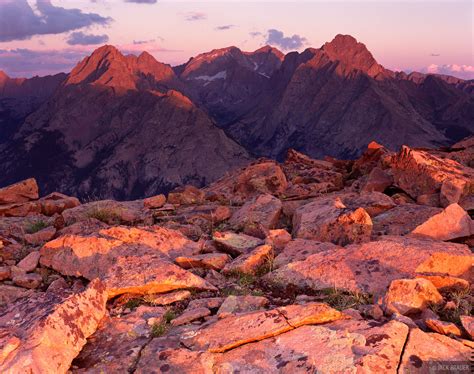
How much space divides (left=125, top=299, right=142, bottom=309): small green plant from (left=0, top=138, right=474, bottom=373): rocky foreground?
0.04 metres

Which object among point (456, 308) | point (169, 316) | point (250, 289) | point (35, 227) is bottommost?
point (35, 227)

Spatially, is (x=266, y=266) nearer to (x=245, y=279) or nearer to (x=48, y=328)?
(x=245, y=279)

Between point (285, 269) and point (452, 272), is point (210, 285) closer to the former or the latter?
point (285, 269)

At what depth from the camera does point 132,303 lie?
6410mm

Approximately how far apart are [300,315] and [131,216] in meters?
7.36

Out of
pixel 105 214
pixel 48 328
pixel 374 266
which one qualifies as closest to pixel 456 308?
pixel 374 266

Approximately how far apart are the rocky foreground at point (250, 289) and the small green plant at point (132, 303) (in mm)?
39

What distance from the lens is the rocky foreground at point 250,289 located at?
4.57 m

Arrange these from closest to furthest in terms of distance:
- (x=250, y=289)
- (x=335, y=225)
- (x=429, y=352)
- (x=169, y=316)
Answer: (x=429, y=352), (x=169, y=316), (x=250, y=289), (x=335, y=225)

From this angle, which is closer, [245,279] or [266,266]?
[245,279]

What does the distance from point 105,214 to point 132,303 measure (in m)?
5.13

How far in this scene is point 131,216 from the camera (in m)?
11.5

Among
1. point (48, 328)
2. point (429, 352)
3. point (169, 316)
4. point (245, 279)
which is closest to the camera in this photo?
point (429, 352)

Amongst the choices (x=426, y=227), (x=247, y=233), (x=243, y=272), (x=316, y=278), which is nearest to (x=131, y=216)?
(x=247, y=233)
